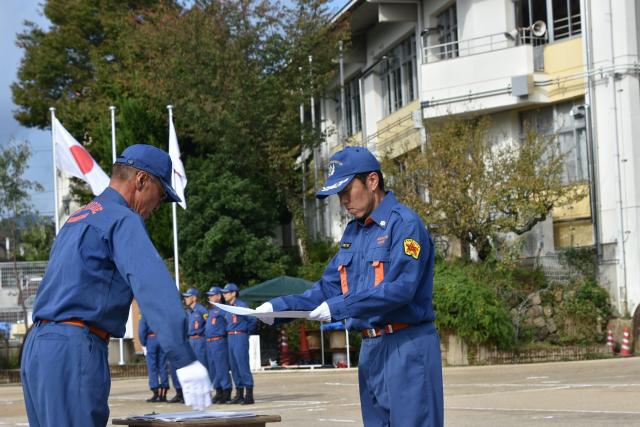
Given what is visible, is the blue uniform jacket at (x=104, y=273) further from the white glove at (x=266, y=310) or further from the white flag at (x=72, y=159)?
the white flag at (x=72, y=159)

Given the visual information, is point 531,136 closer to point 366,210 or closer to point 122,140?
point 122,140

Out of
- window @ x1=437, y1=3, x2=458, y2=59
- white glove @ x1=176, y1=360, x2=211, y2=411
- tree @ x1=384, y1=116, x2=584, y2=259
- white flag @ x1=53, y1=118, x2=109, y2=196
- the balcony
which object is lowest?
white glove @ x1=176, y1=360, x2=211, y2=411

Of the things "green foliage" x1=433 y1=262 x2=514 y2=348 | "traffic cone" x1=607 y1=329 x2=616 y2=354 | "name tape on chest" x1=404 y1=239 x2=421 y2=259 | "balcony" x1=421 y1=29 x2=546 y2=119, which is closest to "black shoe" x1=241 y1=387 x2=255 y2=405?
"green foliage" x1=433 y1=262 x2=514 y2=348

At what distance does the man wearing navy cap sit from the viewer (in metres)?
5.86

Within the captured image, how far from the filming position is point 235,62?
123 ft

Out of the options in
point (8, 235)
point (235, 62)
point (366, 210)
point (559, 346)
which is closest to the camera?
point (366, 210)

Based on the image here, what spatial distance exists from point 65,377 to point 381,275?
6.99 feet

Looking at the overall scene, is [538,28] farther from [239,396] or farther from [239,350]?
[239,396]

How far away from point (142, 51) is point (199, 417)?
37.6m

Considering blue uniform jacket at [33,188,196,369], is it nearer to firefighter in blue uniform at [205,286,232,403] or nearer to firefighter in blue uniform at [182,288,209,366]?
firefighter in blue uniform at [205,286,232,403]

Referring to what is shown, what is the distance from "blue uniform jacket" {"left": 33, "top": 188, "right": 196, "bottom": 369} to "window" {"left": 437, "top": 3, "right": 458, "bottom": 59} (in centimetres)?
2913

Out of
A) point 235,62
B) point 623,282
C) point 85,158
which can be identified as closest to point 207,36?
point 235,62

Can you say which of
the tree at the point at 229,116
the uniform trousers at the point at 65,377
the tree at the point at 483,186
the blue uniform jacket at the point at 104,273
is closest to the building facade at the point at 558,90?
the tree at the point at 483,186

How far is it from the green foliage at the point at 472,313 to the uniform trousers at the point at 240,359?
749cm
